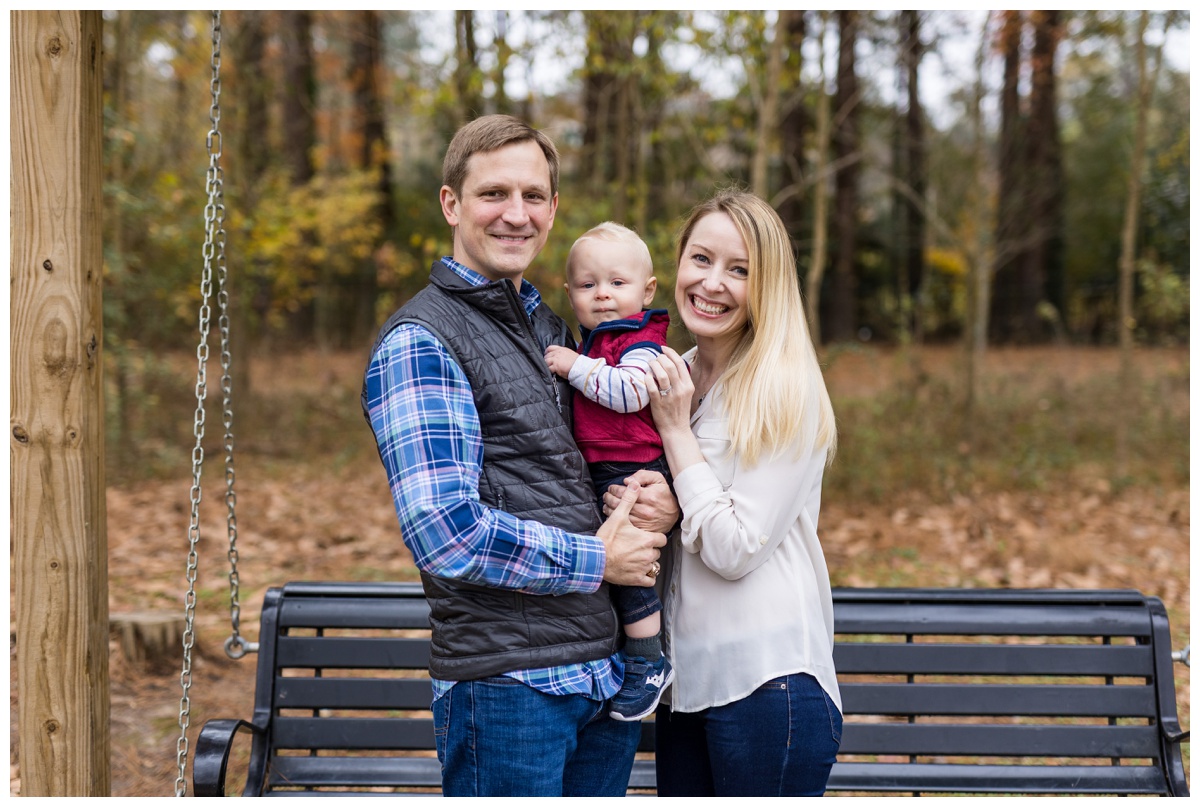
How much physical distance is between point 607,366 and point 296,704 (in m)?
2.01

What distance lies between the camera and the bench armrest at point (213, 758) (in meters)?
2.89

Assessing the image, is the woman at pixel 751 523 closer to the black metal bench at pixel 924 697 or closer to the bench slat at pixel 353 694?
the black metal bench at pixel 924 697

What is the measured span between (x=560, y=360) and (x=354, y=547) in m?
5.91

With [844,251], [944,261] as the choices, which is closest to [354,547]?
[844,251]

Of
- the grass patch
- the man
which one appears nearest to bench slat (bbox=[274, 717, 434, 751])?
the man

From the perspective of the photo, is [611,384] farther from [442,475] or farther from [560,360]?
[442,475]

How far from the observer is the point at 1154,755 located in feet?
11.6

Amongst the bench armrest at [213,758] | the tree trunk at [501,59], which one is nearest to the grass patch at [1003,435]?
the tree trunk at [501,59]

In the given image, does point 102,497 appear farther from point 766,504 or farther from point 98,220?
point 766,504

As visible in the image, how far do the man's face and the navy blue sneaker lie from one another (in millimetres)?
1005

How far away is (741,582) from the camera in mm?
2459

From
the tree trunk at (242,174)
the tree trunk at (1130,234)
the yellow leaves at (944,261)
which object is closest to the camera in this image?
the tree trunk at (1130,234)

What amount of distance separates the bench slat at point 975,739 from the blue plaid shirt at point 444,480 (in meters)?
1.88

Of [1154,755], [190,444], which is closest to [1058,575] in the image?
[1154,755]
